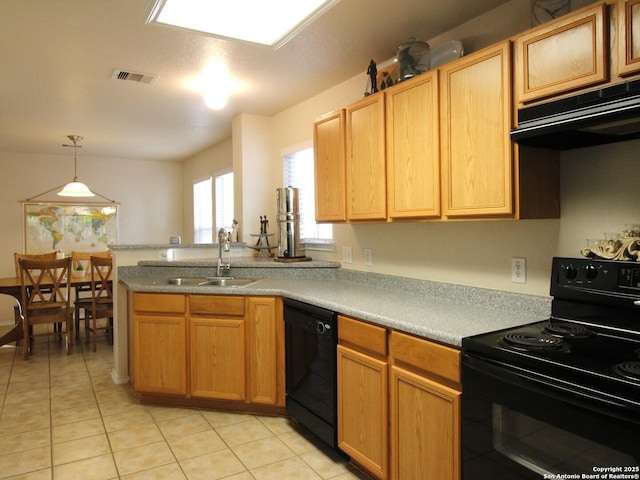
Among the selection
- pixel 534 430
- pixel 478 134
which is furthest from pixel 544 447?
pixel 478 134

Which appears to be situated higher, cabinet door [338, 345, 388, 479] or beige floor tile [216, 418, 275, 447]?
cabinet door [338, 345, 388, 479]

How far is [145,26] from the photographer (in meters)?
2.47

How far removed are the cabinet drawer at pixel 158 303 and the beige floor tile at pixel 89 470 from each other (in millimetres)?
946

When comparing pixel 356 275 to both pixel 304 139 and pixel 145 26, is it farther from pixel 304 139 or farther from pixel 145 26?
pixel 145 26

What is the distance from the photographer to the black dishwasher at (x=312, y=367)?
92.9 inches

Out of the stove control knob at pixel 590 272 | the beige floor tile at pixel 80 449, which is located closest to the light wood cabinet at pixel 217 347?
the beige floor tile at pixel 80 449

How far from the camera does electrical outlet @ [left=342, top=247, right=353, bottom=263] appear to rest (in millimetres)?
3336

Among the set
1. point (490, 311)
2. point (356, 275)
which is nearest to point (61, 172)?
point (356, 275)

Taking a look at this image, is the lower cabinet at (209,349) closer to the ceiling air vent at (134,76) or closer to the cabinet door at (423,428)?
the cabinet door at (423,428)

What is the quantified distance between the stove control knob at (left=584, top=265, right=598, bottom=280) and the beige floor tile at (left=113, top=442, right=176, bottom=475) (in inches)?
86.3

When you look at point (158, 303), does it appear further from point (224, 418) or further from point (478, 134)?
point (478, 134)

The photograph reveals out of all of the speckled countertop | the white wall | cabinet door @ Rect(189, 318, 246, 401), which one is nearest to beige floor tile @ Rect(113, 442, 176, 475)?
cabinet door @ Rect(189, 318, 246, 401)

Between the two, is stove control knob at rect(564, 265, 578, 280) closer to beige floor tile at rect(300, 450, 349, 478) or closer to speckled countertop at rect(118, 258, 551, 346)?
speckled countertop at rect(118, 258, 551, 346)

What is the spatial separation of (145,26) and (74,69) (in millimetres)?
960
